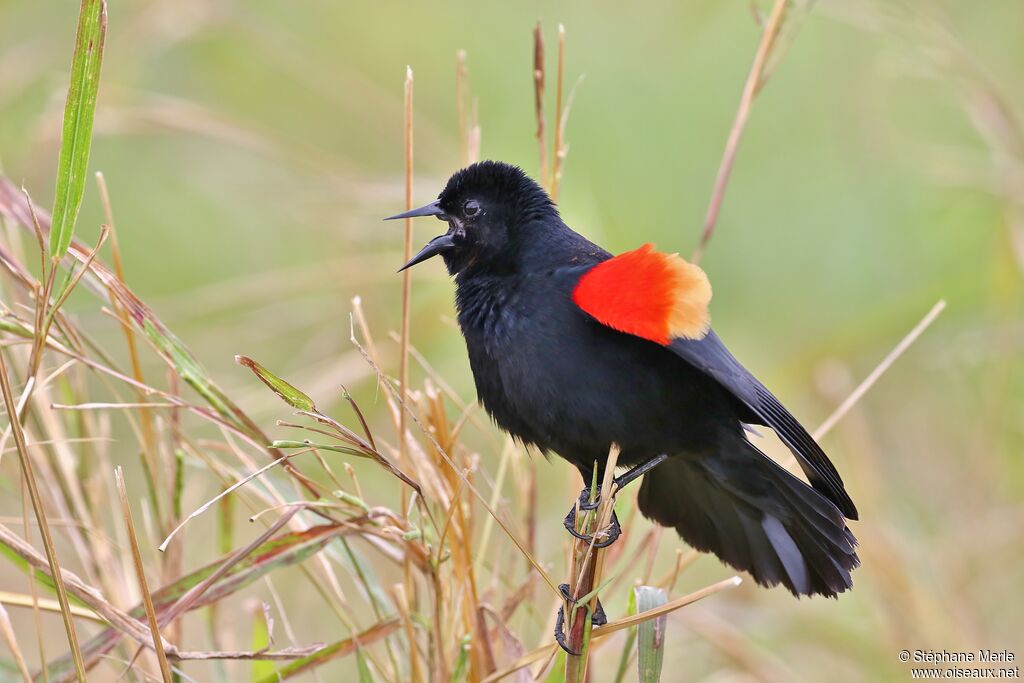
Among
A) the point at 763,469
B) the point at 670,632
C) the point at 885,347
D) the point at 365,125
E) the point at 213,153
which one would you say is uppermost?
the point at 365,125

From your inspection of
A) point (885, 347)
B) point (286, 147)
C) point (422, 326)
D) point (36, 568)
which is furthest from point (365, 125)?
point (36, 568)

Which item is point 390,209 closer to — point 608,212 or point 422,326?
point 422,326

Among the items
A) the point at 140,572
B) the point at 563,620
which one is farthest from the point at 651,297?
the point at 140,572

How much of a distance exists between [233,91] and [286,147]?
2.24 m

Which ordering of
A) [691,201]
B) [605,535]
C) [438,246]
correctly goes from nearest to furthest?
[605,535]
[438,246]
[691,201]

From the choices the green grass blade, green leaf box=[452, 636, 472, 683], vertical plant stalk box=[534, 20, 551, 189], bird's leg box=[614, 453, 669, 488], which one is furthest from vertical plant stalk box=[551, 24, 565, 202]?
the green grass blade

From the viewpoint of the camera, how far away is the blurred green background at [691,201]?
127 inches

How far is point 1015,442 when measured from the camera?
12.9 ft

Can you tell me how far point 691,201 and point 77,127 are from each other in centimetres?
353

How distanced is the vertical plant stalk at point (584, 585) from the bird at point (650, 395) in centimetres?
29

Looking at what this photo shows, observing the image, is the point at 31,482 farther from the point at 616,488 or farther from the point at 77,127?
the point at 616,488

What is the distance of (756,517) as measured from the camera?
230 cm

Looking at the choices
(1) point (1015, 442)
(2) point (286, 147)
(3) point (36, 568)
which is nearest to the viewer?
(3) point (36, 568)

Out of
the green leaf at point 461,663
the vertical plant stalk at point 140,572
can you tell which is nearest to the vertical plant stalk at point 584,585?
the green leaf at point 461,663
